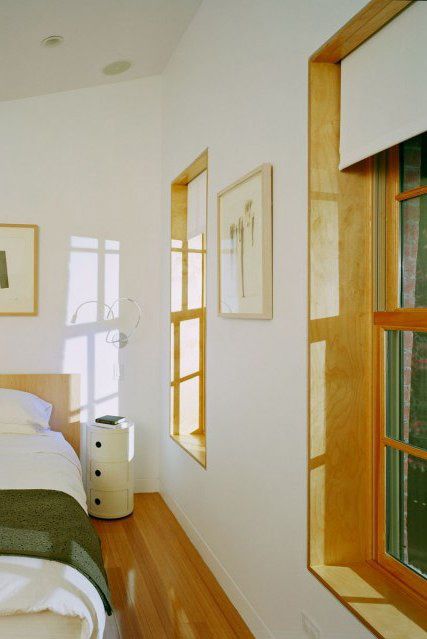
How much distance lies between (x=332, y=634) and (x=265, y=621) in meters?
0.55

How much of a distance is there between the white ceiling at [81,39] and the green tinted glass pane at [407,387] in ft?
7.73

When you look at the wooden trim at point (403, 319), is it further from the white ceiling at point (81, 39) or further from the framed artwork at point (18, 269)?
the framed artwork at point (18, 269)

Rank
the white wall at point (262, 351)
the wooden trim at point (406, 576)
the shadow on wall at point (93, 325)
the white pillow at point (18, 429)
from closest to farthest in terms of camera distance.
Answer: the wooden trim at point (406, 576), the white wall at point (262, 351), the white pillow at point (18, 429), the shadow on wall at point (93, 325)

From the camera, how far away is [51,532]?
2.09 meters

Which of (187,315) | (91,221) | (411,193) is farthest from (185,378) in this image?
(411,193)

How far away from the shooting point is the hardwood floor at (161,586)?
240 centimetres

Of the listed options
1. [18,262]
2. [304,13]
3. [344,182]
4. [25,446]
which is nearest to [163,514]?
[25,446]

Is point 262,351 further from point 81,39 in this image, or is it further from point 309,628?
point 81,39

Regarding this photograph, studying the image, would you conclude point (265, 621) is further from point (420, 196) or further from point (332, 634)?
point (420, 196)

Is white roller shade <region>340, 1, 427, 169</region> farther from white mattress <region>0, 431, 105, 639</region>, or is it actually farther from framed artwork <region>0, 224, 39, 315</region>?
framed artwork <region>0, 224, 39, 315</region>

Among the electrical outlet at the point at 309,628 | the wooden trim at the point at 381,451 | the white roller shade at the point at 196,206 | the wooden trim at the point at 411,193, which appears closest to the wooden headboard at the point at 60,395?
the white roller shade at the point at 196,206

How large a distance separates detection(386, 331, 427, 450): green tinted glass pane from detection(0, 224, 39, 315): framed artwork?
2912mm

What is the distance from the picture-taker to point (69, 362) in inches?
163

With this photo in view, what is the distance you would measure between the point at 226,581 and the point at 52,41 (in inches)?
121
